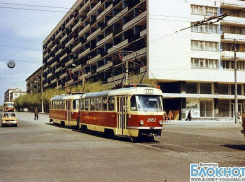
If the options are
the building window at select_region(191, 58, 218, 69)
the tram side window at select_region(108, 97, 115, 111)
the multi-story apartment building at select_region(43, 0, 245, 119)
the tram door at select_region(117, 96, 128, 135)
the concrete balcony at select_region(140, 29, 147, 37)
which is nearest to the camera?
the tram door at select_region(117, 96, 128, 135)

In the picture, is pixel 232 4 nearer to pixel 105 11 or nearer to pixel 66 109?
pixel 105 11

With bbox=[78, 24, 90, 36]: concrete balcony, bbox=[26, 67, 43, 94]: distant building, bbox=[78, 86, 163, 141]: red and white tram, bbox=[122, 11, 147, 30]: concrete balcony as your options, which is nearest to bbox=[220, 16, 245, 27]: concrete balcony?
bbox=[122, 11, 147, 30]: concrete balcony

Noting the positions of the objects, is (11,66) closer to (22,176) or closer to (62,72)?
(22,176)

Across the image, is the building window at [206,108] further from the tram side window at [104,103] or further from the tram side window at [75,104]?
the tram side window at [104,103]

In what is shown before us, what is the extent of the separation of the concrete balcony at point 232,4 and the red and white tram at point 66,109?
2889 centimetres

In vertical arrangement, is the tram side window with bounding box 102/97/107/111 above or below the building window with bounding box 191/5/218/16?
below

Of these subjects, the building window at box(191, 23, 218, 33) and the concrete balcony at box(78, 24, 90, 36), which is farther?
the concrete balcony at box(78, 24, 90, 36)

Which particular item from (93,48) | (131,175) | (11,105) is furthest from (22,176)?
(11,105)

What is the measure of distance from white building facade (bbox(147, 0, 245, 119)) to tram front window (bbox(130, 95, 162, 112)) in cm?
2525

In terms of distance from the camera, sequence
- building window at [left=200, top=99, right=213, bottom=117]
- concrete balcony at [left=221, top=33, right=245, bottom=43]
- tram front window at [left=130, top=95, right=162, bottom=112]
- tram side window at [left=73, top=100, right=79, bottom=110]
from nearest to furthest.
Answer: tram front window at [left=130, top=95, right=162, bottom=112] < tram side window at [left=73, top=100, right=79, bottom=110] < concrete balcony at [left=221, top=33, right=245, bottom=43] < building window at [left=200, top=99, right=213, bottom=117]

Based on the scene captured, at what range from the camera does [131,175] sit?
7.92m

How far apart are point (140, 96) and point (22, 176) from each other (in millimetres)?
9381

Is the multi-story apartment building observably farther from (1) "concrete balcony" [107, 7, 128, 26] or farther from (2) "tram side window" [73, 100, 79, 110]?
(2) "tram side window" [73, 100, 79, 110]

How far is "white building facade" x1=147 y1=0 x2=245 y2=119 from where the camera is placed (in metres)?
43.5
